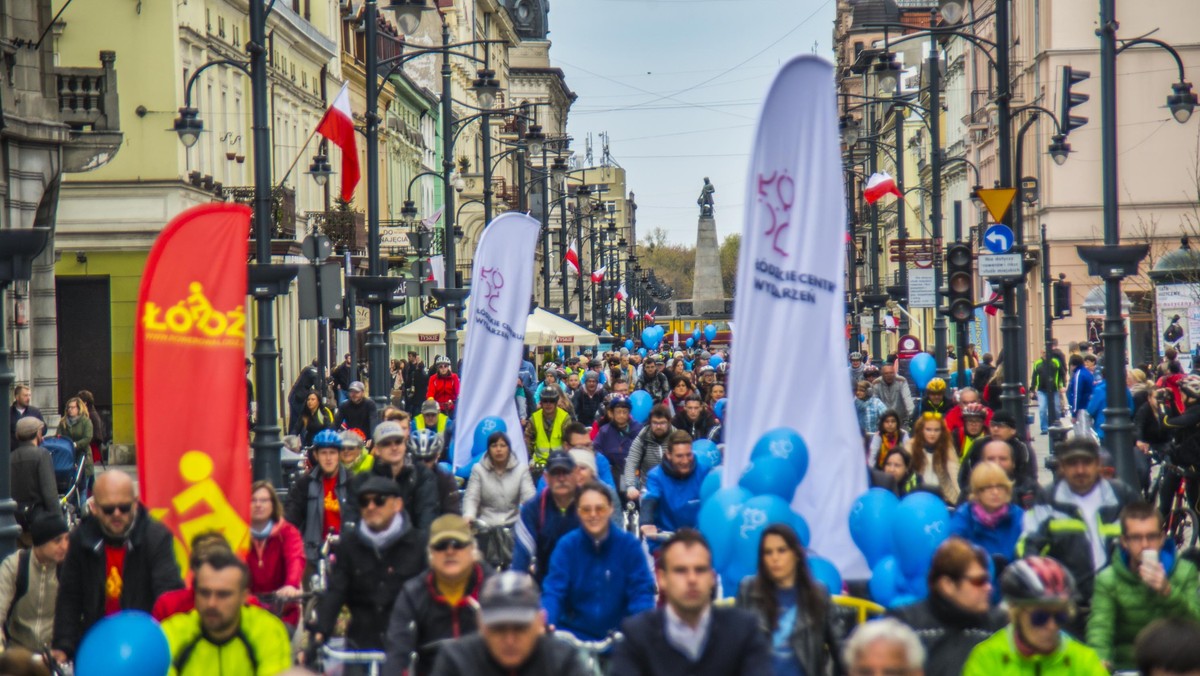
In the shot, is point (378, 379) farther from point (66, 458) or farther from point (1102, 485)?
point (1102, 485)

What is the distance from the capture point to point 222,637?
757 centimetres

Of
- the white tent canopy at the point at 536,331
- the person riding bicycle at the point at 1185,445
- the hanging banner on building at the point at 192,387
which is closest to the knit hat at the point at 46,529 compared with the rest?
the hanging banner on building at the point at 192,387

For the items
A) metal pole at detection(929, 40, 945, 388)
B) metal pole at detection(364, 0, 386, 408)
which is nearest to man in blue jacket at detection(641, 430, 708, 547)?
metal pole at detection(364, 0, 386, 408)

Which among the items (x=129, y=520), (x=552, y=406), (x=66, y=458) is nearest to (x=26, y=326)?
(x=66, y=458)

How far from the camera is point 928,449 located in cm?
1486

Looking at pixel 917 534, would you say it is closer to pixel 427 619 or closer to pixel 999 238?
pixel 427 619

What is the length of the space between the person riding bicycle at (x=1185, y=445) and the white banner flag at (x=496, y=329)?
554 cm

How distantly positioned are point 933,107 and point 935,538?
83.0ft

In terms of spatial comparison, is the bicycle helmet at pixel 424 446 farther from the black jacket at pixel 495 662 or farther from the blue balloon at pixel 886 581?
the black jacket at pixel 495 662

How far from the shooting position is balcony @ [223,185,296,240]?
40.4m

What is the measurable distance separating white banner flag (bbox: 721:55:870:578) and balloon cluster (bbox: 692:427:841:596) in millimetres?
167

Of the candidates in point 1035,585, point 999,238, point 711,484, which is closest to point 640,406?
point 999,238

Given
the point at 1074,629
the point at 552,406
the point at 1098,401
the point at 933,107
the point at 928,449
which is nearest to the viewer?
the point at 1074,629

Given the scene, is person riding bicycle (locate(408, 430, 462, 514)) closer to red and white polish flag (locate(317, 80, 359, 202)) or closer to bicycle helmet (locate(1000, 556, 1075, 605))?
bicycle helmet (locate(1000, 556, 1075, 605))
